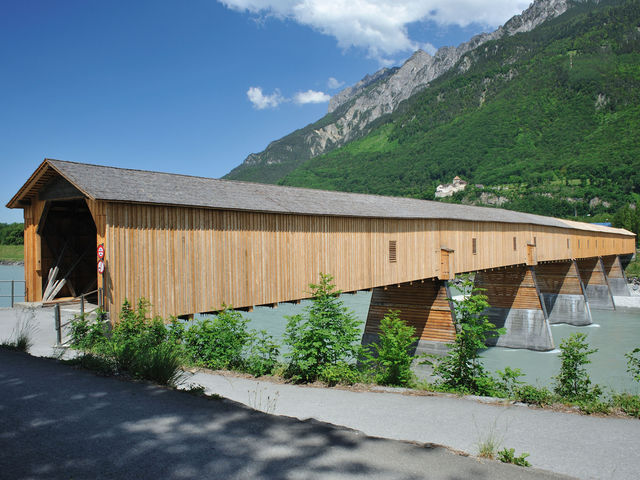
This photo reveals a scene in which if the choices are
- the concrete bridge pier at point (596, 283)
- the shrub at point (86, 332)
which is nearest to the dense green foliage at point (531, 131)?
the concrete bridge pier at point (596, 283)

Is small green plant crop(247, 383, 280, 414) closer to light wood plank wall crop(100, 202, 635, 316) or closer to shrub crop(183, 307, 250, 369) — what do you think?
shrub crop(183, 307, 250, 369)

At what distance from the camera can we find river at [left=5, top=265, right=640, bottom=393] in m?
18.6

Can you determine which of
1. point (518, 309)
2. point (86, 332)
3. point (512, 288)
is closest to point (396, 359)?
point (86, 332)

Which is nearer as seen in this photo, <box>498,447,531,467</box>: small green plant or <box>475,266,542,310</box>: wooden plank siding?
<box>498,447,531,467</box>: small green plant

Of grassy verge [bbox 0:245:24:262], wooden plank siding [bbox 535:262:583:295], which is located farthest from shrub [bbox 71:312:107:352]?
grassy verge [bbox 0:245:24:262]

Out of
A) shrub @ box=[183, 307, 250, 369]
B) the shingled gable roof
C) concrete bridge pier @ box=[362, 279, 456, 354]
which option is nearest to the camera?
shrub @ box=[183, 307, 250, 369]

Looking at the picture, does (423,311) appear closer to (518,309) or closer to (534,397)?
(518,309)

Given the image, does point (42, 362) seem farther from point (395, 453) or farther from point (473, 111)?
point (473, 111)

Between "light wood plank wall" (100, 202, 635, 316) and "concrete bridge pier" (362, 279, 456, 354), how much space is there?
2.96 feet

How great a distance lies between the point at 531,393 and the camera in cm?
642

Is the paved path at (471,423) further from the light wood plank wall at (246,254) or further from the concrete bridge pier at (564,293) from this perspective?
the concrete bridge pier at (564,293)

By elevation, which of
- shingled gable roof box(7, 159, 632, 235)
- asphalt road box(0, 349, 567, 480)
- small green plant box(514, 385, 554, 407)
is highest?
shingled gable roof box(7, 159, 632, 235)

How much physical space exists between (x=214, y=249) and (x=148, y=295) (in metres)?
1.83

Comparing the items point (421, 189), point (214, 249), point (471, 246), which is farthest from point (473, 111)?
point (214, 249)
